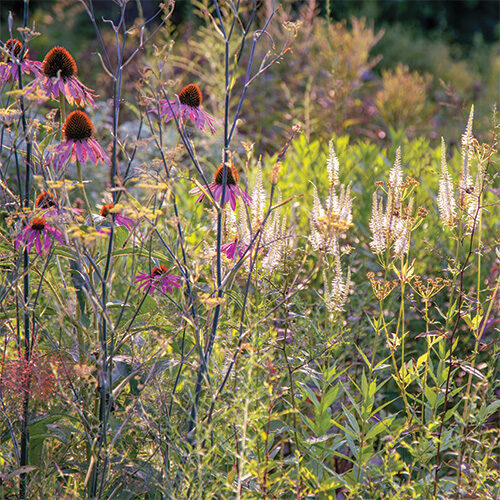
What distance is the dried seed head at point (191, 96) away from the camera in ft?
6.65

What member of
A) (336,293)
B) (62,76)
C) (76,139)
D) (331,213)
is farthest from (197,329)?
(62,76)

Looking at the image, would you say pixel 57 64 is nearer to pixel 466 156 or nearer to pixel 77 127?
pixel 77 127

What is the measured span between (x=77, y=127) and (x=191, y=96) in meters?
0.43

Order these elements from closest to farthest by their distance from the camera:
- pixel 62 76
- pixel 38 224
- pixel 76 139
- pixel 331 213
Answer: pixel 331 213
pixel 38 224
pixel 76 139
pixel 62 76

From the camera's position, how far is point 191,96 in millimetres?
2045

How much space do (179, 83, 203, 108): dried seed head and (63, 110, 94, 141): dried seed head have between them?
37 centimetres

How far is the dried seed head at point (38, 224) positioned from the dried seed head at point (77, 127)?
0.87 ft

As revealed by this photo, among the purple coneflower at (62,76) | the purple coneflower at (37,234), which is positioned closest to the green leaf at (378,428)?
the purple coneflower at (37,234)

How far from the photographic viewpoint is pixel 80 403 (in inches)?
65.7

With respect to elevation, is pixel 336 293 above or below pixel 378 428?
above

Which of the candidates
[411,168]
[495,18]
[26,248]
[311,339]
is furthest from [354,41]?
[495,18]

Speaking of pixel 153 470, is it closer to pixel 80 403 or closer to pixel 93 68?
pixel 80 403

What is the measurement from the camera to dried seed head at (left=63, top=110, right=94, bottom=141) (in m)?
1.77

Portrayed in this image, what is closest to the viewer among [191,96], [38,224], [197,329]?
[197,329]
